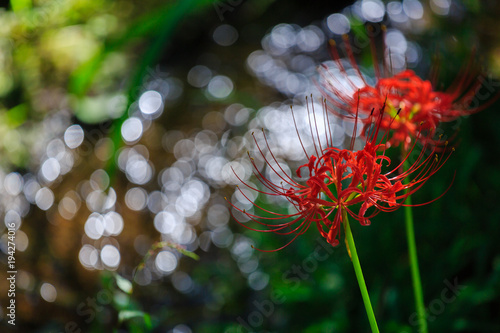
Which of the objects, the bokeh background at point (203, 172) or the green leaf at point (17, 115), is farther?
the green leaf at point (17, 115)

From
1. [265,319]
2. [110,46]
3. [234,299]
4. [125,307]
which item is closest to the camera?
[125,307]

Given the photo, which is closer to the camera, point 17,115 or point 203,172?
point 17,115

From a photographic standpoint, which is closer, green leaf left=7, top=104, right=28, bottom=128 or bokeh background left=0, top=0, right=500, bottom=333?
bokeh background left=0, top=0, right=500, bottom=333

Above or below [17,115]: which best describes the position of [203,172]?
below

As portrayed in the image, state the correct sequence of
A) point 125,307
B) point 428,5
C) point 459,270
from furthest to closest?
point 428,5 → point 459,270 → point 125,307

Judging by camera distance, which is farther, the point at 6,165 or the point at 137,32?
the point at 6,165

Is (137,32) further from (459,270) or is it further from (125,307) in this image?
(459,270)

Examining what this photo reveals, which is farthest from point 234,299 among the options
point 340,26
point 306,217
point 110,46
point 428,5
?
point 428,5

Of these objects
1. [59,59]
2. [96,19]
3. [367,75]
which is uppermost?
[96,19]
